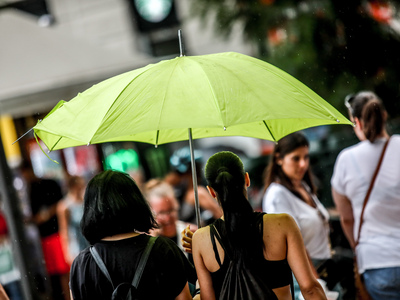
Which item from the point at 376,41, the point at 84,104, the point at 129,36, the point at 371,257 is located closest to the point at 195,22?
the point at 129,36

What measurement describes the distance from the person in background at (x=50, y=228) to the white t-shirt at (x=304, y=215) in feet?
12.6

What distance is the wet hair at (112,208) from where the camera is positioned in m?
2.24

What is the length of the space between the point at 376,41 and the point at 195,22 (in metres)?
2.50

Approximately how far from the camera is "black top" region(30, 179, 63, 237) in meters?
6.81

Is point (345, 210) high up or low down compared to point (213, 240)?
down

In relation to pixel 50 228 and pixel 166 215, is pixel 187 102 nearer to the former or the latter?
pixel 166 215

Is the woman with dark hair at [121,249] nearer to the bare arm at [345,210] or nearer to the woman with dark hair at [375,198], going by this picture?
the woman with dark hair at [375,198]

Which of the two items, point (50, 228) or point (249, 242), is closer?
point (249, 242)

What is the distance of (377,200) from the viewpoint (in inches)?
132

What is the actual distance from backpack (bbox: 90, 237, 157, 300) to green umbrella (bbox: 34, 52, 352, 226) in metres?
0.49

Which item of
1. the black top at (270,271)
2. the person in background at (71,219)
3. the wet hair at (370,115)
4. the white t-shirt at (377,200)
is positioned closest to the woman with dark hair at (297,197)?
the white t-shirt at (377,200)

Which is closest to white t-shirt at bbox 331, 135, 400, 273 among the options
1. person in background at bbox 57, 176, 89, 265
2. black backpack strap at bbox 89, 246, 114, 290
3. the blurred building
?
black backpack strap at bbox 89, 246, 114, 290

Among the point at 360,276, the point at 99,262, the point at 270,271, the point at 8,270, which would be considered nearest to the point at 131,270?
the point at 99,262

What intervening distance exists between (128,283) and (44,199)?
522 cm
